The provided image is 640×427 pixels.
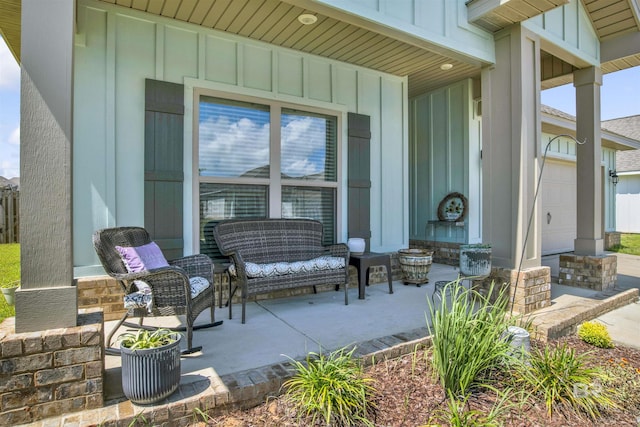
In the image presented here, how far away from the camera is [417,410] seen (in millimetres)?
2070

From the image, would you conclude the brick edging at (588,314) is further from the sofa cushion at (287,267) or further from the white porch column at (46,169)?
the white porch column at (46,169)

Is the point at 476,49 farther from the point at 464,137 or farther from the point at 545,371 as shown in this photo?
the point at 545,371

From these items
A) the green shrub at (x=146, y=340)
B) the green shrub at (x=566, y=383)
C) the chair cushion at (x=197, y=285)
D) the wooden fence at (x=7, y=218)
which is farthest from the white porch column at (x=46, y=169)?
the wooden fence at (x=7, y=218)

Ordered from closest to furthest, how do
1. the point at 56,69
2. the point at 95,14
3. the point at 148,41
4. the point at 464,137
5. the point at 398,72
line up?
1. the point at 56,69
2. the point at 95,14
3. the point at 148,41
4. the point at 398,72
5. the point at 464,137

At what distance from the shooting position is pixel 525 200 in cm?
382

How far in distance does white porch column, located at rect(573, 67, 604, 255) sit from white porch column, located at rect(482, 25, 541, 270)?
153cm

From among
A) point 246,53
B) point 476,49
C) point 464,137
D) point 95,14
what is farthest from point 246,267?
point 464,137

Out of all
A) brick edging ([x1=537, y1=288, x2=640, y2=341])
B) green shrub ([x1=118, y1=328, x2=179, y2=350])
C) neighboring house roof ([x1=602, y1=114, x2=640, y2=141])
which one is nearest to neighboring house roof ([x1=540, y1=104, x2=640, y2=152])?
brick edging ([x1=537, y1=288, x2=640, y2=341])

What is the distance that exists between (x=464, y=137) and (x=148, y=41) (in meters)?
4.81

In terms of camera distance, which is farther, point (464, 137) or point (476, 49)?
point (464, 137)

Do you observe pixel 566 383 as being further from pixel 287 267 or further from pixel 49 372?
pixel 49 372

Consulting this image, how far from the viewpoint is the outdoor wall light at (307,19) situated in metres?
3.65

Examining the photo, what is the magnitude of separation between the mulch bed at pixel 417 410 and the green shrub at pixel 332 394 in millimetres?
65

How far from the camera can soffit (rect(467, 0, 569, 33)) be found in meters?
3.47
